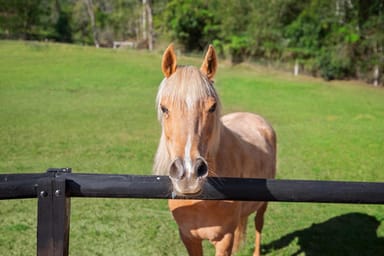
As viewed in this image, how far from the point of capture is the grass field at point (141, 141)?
4648mm

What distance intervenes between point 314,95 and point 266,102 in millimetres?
3727

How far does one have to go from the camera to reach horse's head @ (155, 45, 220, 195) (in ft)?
5.64

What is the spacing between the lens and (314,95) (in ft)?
63.1

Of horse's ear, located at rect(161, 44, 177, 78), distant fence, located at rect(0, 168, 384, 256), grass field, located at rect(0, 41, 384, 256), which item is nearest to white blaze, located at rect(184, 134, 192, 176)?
distant fence, located at rect(0, 168, 384, 256)

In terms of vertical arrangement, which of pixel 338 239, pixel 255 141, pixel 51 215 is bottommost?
pixel 338 239

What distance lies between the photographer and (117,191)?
5.89ft

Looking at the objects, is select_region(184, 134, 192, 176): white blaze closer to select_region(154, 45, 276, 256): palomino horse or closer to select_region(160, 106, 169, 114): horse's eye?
select_region(154, 45, 276, 256): palomino horse

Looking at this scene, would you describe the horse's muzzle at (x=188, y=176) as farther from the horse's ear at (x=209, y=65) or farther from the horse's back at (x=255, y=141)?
the horse's back at (x=255, y=141)

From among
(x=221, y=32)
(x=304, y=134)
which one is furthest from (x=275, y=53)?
(x=304, y=134)

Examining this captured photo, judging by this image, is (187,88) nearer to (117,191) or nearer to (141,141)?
(117,191)

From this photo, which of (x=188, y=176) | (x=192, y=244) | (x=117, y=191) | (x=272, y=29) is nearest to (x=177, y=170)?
(x=188, y=176)

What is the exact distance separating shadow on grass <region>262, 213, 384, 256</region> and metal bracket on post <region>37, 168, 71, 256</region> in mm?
3247

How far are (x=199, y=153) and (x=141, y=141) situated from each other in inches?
307

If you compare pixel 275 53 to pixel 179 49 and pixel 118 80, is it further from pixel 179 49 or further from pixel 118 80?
pixel 118 80
